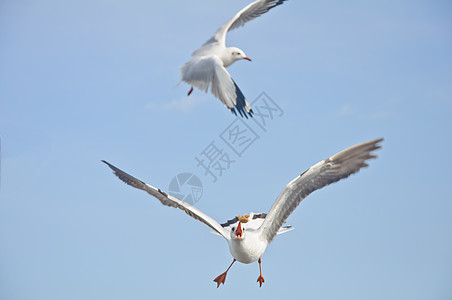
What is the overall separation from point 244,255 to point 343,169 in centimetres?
181

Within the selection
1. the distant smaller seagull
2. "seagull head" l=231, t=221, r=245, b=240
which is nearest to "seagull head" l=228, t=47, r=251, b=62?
the distant smaller seagull

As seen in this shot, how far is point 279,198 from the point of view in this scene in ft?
24.0

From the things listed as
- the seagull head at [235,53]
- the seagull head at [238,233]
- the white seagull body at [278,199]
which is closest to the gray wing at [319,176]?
the white seagull body at [278,199]

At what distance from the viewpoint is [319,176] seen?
7.15m

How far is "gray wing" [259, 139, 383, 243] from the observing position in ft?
22.5

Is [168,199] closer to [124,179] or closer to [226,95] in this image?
[124,179]

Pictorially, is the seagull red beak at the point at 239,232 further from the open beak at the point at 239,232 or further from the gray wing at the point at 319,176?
the gray wing at the point at 319,176

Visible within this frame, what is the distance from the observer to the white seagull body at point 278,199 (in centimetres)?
694

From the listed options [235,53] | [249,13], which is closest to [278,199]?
[235,53]

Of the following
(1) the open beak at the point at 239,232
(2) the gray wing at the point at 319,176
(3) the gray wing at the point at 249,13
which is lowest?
(2) the gray wing at the point at 319,176

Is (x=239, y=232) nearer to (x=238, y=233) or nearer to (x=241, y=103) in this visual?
(x=238, y=233)

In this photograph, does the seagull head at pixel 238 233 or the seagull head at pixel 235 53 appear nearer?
the seagull head at pixel 238 233

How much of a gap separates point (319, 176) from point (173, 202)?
6.95 feet

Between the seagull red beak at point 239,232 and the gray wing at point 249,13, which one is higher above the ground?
the gray wing at point 249,13
